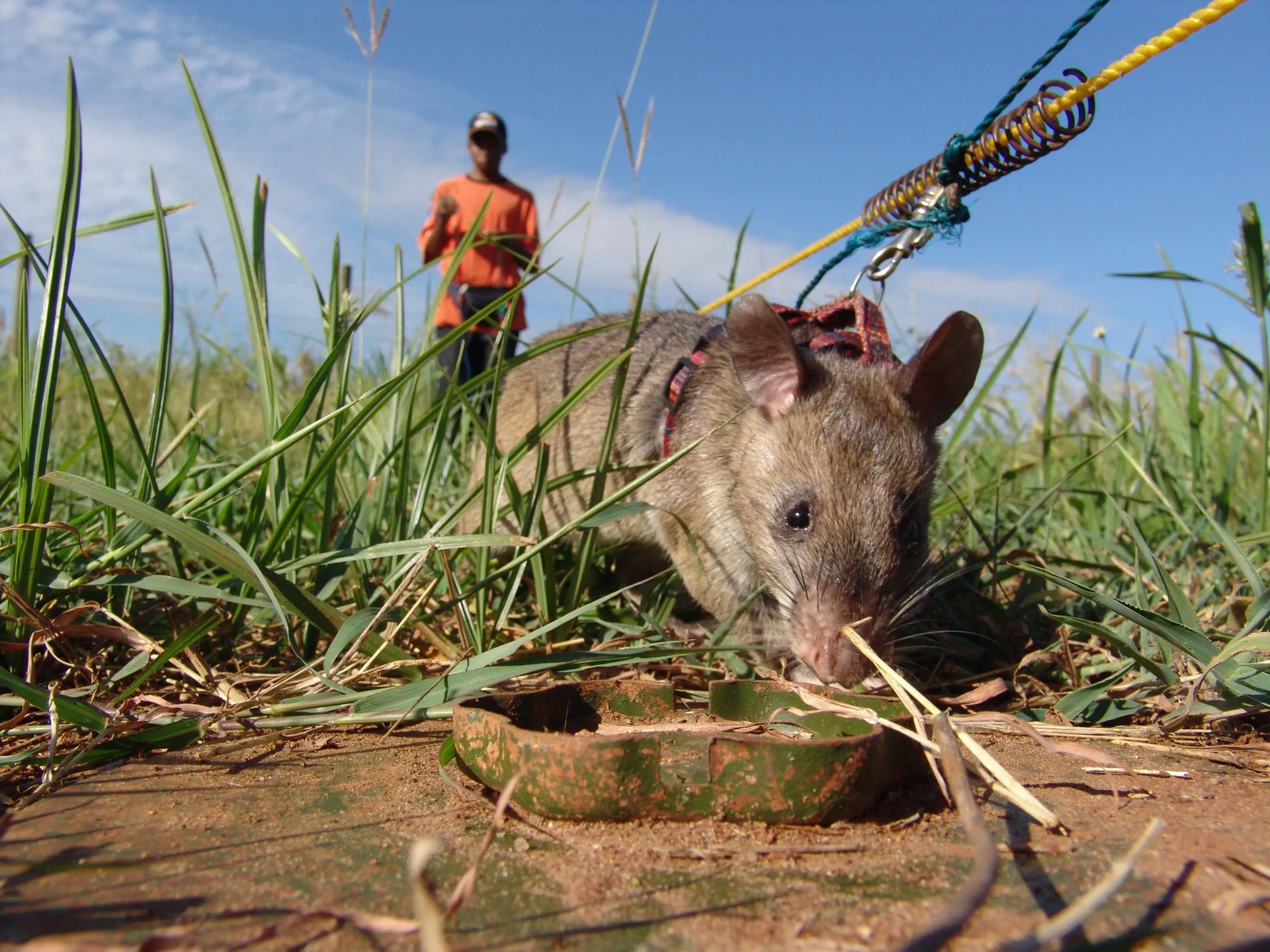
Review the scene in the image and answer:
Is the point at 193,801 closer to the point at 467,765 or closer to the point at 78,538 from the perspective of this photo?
the point at 467,765

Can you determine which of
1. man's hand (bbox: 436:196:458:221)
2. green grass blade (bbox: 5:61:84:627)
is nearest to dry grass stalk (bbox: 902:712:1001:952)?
green grass blade (bbox: 5:61:84:627)

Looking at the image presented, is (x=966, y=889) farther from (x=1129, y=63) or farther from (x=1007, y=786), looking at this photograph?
(x=1129, y=63)

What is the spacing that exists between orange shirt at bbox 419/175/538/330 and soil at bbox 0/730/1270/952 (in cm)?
633

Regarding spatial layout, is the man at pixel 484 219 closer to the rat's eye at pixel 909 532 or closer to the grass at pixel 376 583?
the grass at pixel 376 583

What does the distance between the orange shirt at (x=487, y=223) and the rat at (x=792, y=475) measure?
174 inches

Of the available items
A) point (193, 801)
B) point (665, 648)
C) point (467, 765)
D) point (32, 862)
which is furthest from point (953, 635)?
point (32, 862)

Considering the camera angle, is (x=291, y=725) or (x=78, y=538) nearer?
(x=291, y=725)

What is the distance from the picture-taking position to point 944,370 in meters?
2.91

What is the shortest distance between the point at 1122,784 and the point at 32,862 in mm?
1915

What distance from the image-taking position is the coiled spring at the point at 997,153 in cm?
246

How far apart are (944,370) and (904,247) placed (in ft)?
1.57

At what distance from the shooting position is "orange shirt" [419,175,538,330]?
25.6 ft

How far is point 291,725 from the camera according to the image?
184 centimetres

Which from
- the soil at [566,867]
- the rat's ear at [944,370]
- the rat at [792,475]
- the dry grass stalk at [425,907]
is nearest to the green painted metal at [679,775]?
the soil at [566,867]
